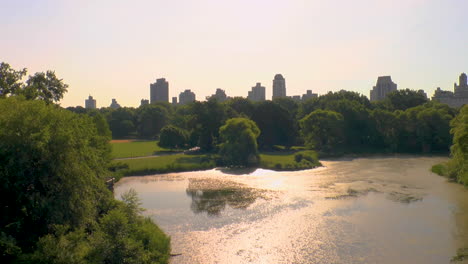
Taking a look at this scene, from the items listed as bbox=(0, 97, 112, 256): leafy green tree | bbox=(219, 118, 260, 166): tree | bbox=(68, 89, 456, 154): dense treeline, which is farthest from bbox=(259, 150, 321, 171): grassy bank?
bbox=(0, 97, 112, 256): leafy green tree

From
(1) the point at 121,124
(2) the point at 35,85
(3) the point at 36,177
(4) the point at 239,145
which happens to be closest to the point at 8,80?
(2) the point at 35,85

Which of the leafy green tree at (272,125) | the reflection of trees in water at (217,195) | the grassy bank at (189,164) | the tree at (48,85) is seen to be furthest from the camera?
the leafy green tree at (272,125)

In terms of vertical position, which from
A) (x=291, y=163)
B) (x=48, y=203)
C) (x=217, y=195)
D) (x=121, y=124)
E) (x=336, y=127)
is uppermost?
(x=121, y=124)

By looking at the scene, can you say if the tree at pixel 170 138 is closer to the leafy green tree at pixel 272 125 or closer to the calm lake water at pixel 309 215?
the leafy green tree at pixel 272 125

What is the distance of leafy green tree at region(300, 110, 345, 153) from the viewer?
72.7m

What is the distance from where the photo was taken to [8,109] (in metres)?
20.0

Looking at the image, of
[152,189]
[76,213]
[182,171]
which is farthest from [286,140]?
[76,213]

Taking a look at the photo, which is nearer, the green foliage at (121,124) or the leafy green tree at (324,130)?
the leafy green tree at (324,130)

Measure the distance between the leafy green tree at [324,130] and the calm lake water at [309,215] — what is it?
21484 millimetres

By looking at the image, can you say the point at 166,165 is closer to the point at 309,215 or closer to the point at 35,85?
the point at 35,85

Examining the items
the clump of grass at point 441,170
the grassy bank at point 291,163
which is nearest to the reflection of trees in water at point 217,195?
the grassy bank at point 291,163

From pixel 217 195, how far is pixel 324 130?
39.3 meters

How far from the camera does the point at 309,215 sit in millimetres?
30953

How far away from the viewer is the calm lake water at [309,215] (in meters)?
23.3
